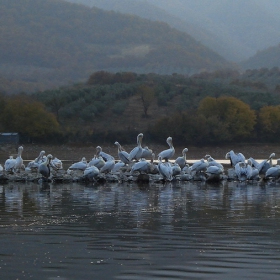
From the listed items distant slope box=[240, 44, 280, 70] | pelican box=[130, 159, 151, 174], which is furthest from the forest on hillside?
distant slope box=[240, 44, 280, 70]

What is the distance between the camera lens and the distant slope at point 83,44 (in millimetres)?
142625

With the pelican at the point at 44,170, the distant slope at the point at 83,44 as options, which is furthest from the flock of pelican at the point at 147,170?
the distant slope at the point at 83,44

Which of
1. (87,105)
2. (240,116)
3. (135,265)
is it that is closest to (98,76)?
(87,105)

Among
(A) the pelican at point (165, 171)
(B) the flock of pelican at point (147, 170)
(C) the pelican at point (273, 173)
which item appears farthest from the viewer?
(C) the pelican at point (273, 173)

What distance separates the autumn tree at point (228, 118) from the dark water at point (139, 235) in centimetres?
3592

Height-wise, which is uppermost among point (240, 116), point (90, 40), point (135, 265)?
point (90, 40)

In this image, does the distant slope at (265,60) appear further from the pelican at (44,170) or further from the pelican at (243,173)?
the pelican at (44,170)

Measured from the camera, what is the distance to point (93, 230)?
14.2 meters

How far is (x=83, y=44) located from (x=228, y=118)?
108 m

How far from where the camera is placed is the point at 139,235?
1360 centimetres

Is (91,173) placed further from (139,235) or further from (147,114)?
(147,114)

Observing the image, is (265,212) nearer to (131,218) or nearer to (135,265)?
(131,218)

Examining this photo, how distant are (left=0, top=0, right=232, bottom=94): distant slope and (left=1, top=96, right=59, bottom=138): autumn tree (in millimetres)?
65533

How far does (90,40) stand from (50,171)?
14479 centimetres
